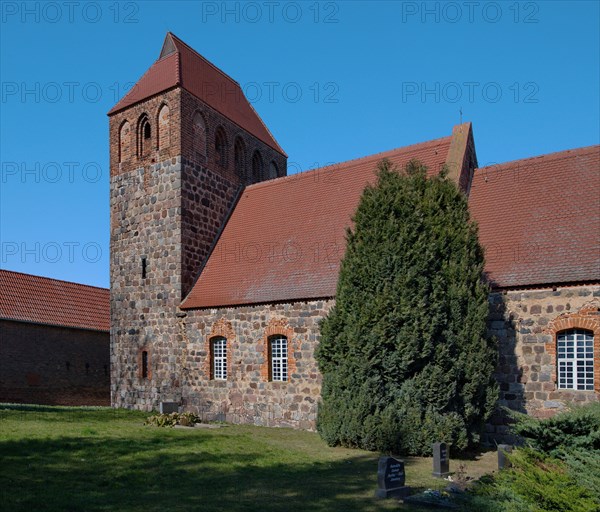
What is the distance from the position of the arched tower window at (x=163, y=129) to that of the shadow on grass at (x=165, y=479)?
11541 mm

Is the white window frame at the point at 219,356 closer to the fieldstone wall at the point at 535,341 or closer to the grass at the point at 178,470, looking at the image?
the grass at the point at 178,470

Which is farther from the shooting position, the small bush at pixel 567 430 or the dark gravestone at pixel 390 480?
the dark gravestone at pixel 390 480

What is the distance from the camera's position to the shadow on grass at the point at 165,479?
7.98 m

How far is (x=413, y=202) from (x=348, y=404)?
4656 mm

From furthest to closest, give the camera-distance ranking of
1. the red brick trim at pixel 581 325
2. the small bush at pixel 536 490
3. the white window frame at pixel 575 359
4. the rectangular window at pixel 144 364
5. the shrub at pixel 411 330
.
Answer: the rectangular window at pixel 144 364 → the white window frame at pixel 575 359 → the red brick trim at pixel 581 325 → the shrub at pixel 411 330 → the small bush at pixel 536 490

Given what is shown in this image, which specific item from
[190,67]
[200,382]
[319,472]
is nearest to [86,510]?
[319,472]

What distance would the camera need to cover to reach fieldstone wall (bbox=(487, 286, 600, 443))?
12977 mm

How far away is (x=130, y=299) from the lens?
20.8 metres

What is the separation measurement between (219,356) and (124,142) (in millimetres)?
9173

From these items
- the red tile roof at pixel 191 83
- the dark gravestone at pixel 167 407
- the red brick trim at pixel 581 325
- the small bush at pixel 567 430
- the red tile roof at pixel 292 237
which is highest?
the red tile roof at pixel 191 83

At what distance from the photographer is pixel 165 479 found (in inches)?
368

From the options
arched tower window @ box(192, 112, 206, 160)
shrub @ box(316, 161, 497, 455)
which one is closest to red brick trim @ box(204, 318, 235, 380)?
shrub @ box(316, 161, 497, 455)

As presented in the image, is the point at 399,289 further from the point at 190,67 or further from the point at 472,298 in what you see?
the point at 190,67

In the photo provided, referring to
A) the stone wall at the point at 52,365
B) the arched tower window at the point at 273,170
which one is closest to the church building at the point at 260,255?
the arched tower window at the point at 273,170
